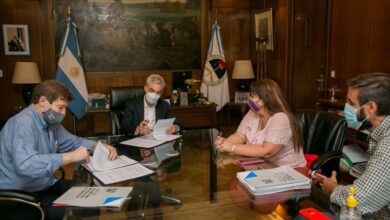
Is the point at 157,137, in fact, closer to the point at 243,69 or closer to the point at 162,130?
the point at 162,130

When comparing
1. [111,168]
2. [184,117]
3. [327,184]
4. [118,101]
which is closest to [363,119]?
[327,184]

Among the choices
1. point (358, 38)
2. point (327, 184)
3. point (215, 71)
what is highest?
point (358, 38)

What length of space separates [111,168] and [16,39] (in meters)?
3.86

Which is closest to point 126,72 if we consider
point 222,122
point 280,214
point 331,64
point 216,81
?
point 216,81

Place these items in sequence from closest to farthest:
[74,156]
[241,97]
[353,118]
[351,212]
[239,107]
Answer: [351,212] → [353,118] → [74,156] → [239,107] → [241,97]

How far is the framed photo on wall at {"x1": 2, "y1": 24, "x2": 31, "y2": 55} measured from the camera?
4758 mm

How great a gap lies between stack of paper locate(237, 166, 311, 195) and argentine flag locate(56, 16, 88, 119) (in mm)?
3678

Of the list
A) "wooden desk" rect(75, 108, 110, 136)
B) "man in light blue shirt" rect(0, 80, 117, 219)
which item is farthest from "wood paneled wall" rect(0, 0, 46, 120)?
"man in light blue shirt" rect(0, 80, 117, 219)

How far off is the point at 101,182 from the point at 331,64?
11.3 ft

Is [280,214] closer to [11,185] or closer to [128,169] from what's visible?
[128,169]

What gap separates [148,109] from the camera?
301 centimetres

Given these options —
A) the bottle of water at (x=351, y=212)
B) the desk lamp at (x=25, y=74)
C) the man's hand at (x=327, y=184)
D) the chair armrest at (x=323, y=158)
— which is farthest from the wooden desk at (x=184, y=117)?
the bottle of water at (x=351, y=212)

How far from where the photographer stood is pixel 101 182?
1.69m

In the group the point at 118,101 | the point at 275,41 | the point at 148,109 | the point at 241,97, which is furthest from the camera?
the point at 241,97
